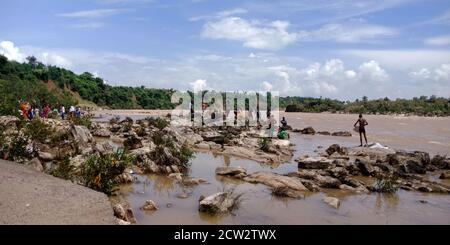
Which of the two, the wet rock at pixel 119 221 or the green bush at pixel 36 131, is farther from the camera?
the green bush at pixel 36 131

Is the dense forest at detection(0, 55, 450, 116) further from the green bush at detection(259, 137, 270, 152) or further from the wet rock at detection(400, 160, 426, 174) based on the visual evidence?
the wet rock at detection(400, 160, 426, 174)

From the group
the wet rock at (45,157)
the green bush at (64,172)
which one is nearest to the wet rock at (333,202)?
the green bush at (64,172)

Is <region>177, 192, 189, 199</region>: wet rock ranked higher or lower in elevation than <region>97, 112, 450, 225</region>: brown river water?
higher

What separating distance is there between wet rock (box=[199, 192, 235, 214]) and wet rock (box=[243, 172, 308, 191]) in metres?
2.75

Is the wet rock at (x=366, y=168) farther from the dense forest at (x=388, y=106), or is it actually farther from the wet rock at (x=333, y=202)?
the dense forest at (x=388, y=106)

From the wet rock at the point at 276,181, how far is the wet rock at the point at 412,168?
5.48 meters

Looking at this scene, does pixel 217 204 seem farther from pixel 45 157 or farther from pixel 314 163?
pixel 314 163

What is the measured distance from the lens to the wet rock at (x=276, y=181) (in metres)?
12.3

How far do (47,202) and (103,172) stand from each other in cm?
236

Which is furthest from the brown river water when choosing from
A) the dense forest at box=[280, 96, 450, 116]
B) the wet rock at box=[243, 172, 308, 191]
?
the dense forest at box=[280, 96, 450, 116]

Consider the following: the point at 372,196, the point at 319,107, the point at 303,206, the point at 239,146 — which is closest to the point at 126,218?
the point at 303,206

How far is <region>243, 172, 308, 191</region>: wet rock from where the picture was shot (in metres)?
12.3
